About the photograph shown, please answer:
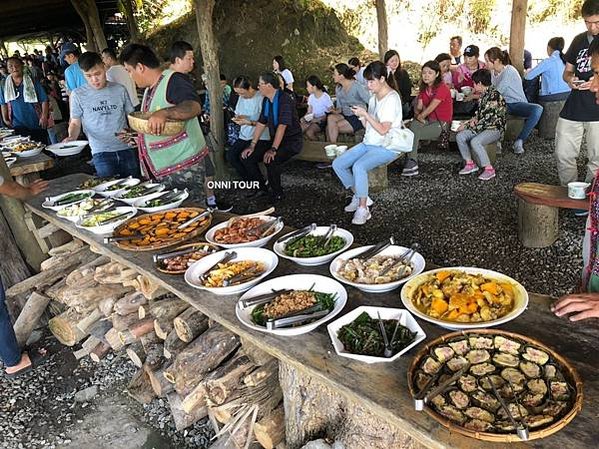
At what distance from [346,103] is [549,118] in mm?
3149

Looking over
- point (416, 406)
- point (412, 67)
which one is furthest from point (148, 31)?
point (416, 406)

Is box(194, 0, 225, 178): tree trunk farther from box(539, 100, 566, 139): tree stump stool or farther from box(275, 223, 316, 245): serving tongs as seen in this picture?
box(539, 100, 566, 139): tree stump stool

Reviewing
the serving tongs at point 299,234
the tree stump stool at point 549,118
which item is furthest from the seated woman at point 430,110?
the serving tongs at point 299,234

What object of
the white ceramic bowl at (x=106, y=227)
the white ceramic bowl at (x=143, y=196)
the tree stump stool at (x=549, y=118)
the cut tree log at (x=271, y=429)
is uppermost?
the white ceramic bowl at (x=143, y=196)

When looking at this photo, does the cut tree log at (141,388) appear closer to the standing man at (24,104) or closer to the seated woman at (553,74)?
the standing man at (24,104)

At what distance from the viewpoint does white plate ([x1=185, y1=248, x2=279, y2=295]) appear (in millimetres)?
2123

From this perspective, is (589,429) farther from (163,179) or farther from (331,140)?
(331,140)

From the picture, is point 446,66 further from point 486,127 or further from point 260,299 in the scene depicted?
point 260,299

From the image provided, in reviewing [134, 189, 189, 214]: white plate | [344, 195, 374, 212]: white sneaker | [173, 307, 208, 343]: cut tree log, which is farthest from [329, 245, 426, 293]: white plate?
[344, 195, 374, 212]: white sneaker

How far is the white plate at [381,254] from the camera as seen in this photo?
194cm

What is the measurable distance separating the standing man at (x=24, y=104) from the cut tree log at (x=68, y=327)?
4735 millimetres

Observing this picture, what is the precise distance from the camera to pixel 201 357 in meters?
2.54

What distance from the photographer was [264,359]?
238 cm

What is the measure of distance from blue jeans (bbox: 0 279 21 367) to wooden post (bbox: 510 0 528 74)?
8074 mm
